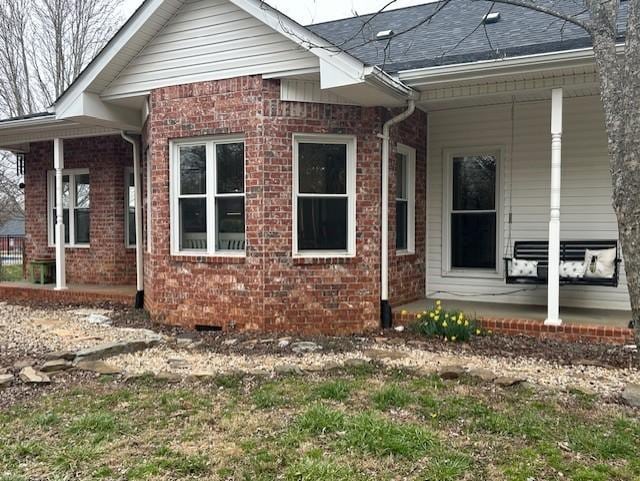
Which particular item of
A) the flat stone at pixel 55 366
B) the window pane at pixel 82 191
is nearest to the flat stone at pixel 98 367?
the flat stone at pixel 55 366

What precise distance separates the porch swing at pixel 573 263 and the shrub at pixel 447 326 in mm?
1031

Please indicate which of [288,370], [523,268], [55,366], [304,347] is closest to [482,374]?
[288,370]

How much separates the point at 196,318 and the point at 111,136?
17.6ft

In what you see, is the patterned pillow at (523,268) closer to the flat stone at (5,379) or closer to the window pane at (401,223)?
the window pane at (401,223)

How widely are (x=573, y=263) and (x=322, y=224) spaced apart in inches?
128

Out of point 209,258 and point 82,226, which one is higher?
point 82,226

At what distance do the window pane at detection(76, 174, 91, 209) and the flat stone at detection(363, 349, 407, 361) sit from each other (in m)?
8.05

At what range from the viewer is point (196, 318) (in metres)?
7.24

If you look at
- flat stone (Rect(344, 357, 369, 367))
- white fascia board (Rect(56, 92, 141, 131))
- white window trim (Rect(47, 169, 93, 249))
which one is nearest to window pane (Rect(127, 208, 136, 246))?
white window trim (Rect(47, 169, 93, 249))

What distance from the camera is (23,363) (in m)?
5.46

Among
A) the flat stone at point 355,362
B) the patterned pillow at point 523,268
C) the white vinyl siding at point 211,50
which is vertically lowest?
the flat stone at point 355,362

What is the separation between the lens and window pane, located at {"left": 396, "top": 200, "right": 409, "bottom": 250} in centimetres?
789

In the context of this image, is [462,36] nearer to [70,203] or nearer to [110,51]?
[110,51]

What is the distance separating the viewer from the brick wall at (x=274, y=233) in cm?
673
